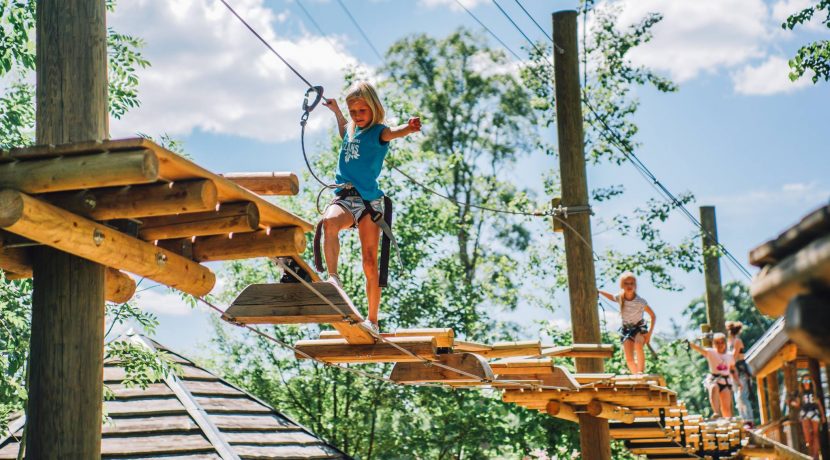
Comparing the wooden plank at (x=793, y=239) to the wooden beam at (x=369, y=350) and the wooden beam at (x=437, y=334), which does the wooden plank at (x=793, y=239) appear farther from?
the wooden beam at (x=437, y=334)

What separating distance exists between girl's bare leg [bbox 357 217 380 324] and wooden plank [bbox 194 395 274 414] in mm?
4658

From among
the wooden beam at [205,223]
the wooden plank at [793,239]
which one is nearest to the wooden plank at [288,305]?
the wooden beam at [205,223]

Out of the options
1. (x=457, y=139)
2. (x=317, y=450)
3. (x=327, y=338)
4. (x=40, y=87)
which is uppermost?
(x=457, y=139)

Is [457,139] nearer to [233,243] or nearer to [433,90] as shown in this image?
[433,90]

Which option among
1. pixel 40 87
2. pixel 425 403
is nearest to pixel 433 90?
pixel 425 403

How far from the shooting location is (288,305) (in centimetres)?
591

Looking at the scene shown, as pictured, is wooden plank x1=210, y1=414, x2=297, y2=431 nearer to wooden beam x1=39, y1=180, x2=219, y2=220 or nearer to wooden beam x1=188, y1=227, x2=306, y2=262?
wooden beam x1=188, y1=227, x2=306, y2=262

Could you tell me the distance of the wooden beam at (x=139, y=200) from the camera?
4551 mm

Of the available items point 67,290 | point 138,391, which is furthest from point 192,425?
point 67,290

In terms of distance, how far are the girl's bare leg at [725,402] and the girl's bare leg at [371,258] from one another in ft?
24.9

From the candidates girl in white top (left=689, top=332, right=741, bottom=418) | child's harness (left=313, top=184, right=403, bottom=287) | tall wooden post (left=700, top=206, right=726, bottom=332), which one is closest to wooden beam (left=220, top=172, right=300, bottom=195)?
child's harness (left=313, top=184, right=403, bottom=287)

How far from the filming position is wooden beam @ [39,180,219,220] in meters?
4.55

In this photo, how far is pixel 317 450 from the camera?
37.9 ft

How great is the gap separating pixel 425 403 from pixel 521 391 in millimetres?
9460
